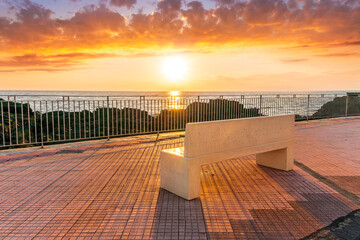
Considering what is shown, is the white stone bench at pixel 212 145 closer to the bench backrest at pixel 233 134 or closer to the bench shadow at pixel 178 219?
the bench backrest at pixel 233 134

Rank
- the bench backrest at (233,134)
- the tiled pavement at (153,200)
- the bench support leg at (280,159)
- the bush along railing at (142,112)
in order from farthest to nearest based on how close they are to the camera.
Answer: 1. the bush along railing at (142,112)
2. the bench support leg at (280,159)
3. the bench backrest at (233,134)
4. the tiled pavement at (153,200)

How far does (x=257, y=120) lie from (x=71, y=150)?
15.6 feet

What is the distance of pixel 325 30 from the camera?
11.6 m

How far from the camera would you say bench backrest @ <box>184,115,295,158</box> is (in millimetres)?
3512

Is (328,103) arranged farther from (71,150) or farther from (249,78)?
(249,78)

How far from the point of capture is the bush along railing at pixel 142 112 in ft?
26.5

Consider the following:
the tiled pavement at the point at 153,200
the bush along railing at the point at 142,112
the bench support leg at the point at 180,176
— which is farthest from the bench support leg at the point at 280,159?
the bush along railing at the point at 142,112

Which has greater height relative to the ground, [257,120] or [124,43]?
[124,43]

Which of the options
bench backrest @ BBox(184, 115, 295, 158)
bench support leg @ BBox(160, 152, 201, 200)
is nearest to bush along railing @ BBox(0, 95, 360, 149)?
bench support leg @ BBox(160, 152, 201, 200)

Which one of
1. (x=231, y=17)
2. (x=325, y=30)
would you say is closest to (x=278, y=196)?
(x=231, y=17)

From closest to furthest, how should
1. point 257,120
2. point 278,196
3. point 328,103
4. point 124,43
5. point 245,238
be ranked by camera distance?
point 245,238
point 278,196
point 257,120
point 124,43
point 328,103

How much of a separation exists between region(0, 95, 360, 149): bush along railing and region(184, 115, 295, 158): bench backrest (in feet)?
15.4

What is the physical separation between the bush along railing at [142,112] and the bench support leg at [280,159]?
4.59 m

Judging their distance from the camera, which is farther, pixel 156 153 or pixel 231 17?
pixel 231 17
